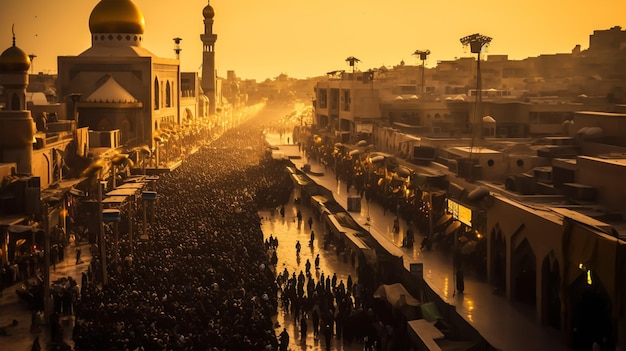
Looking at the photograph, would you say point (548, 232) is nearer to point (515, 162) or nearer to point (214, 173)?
point (515, 162)

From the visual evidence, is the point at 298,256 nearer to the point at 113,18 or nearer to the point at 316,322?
the point at 316,322

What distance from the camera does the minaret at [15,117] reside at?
100ft

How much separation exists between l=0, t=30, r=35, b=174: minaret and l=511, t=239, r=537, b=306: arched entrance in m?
19.6

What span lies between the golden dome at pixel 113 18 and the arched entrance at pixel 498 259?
39.1 metres

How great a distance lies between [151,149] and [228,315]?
1206 inches

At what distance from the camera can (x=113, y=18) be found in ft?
179

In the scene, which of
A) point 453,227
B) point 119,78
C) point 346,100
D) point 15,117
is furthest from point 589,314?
point 346,100

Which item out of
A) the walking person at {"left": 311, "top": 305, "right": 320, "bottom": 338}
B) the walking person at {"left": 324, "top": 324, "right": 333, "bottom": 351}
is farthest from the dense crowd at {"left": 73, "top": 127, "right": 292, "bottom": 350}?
the walking person at {"left": 324, "top": 324, "right": 333, "bottom": 351}

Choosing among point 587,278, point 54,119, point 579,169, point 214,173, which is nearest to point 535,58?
point 214,173

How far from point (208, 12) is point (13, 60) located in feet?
197

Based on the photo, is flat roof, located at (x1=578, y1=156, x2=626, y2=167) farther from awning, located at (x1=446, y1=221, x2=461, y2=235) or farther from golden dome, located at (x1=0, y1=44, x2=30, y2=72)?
golden dome, located at (x1=0, y1=44, x2=30, y2=72)

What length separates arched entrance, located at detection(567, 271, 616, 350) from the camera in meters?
16.5

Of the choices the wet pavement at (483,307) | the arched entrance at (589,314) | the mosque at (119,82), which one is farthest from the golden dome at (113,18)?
the arched entrance at (589,314)

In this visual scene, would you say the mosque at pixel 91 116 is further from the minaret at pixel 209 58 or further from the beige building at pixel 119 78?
the minaret at pixel 209 58
